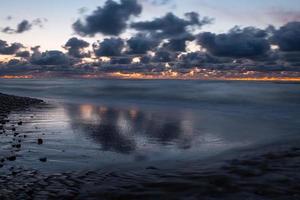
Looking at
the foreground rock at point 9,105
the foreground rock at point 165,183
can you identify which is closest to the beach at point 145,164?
the foreground rock at point 165,183

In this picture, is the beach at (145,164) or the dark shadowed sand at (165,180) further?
the beach at (145,164)

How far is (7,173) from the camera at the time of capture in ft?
48.9

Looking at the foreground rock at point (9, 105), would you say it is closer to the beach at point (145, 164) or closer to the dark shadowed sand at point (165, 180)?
the beach at point (145, 164)

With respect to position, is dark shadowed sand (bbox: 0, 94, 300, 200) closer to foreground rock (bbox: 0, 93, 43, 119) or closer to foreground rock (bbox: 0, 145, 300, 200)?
foreground rock (bbox: 0, 145, 300, 200)

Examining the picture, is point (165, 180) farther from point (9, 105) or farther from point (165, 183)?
point (9, 105)

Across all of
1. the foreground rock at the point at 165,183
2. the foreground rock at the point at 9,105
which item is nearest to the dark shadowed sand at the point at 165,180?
the foreground rock at the point at 165,183

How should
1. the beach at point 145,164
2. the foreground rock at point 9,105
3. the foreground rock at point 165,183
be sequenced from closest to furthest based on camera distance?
the foreground rock at point 165,183
the beach at point 145,164
the foreground rock at point 9,105

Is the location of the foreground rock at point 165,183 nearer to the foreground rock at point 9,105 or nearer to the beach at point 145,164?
the beach at point 145,164

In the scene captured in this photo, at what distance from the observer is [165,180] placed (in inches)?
587

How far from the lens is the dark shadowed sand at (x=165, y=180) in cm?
1296

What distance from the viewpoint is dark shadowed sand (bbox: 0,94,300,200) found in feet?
42.5

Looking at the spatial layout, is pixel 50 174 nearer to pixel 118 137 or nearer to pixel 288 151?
pixel 118 137

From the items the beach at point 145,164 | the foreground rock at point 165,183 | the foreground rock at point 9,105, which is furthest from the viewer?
the foreground rock at point 9,105

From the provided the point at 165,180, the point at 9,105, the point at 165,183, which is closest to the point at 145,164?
the point at 165,180
